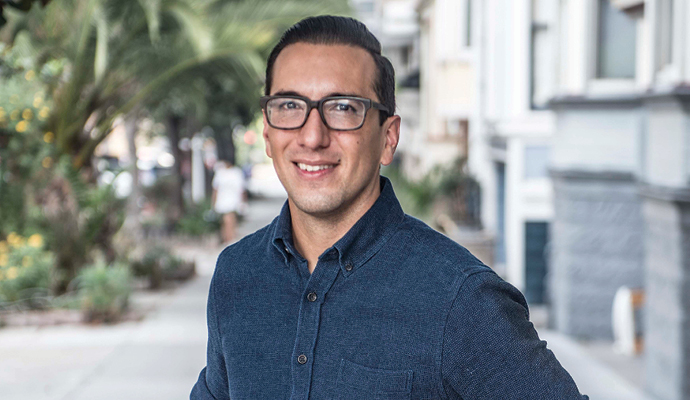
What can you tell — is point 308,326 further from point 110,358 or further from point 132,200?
point 132,200

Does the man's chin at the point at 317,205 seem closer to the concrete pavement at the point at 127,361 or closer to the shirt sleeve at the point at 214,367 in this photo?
the shirt sleeve at the point at 214,367

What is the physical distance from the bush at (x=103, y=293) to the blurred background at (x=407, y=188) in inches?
0.9

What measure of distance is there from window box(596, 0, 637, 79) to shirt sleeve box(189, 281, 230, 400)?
772 centimetres

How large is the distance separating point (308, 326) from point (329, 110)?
0.47 m

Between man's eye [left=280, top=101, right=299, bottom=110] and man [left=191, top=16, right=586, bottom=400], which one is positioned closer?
man [left=191, top=16, right=586, bottom=400]

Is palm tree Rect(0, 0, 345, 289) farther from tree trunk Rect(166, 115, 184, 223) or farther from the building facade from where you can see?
tree trunk Rect(166, 115, 184, 223)

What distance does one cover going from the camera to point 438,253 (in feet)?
5.81

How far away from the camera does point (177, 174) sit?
1889 cm

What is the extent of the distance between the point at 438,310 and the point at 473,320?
7 cm

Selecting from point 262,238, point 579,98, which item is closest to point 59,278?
point 579,98

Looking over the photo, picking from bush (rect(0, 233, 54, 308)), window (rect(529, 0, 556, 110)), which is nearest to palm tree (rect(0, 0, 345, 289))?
bush (rect(0, 233, 54, 308))

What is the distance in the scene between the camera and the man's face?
1872mm

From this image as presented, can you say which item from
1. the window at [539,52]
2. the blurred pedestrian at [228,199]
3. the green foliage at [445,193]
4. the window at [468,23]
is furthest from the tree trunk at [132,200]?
the window at [468,23]

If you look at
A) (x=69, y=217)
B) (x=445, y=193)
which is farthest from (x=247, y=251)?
(x=445, y=193)
